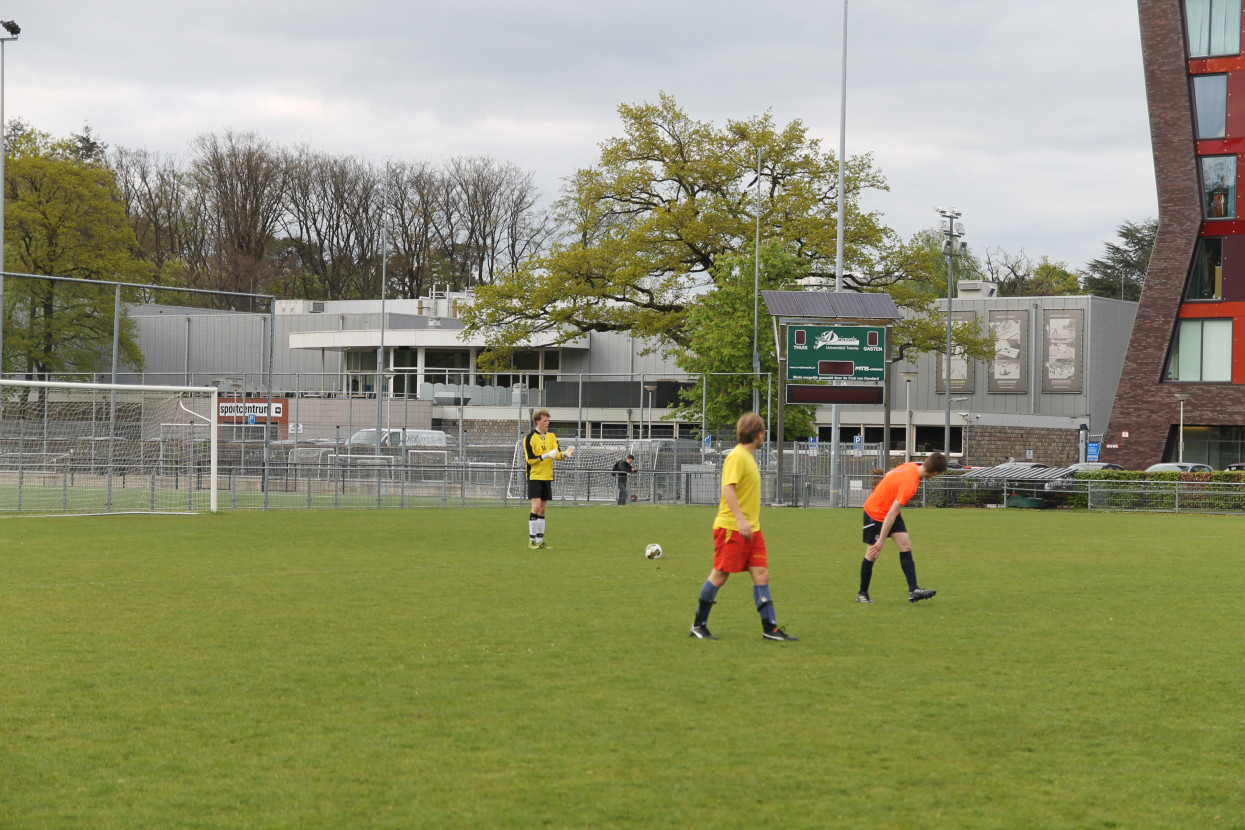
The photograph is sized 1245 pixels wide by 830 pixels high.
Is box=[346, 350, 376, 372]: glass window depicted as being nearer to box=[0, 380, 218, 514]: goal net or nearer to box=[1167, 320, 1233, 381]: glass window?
box=[1167, 320, 1233, 381]: glass window

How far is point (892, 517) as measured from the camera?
12.7 metres

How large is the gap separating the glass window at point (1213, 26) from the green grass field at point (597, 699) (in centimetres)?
4008

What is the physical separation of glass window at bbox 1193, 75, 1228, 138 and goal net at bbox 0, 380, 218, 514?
39.0 metres

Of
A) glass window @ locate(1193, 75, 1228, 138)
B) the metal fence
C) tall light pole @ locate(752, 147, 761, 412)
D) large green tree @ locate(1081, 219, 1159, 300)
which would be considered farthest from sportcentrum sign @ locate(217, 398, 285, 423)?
large green tree @ locate(1081, 219, 1159, 300)

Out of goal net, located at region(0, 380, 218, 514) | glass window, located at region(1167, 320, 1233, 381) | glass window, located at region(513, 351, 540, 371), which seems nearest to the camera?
goal net, located at region(0, 380, 218, 514)

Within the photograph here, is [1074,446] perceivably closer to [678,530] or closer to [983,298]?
[983,298]

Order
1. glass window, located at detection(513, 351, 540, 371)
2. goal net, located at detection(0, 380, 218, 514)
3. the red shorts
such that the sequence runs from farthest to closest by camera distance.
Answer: glass window, located at detection(513, 351, 540, 371), goal net, located at detection(0, 380, 218, 514), the red shorts

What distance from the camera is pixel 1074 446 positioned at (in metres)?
66.9

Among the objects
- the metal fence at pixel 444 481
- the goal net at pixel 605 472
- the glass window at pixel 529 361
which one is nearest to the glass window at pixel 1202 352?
the metal fence at pixel 444 481

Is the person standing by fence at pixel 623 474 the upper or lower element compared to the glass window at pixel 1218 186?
lower

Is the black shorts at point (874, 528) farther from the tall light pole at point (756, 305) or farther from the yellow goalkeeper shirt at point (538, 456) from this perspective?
the tall light pole at point (756, 305)

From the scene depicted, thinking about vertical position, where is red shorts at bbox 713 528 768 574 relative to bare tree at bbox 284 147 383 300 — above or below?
below

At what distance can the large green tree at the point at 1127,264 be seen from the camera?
8981 cm

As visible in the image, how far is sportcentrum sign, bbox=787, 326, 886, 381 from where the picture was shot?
34.5 m
